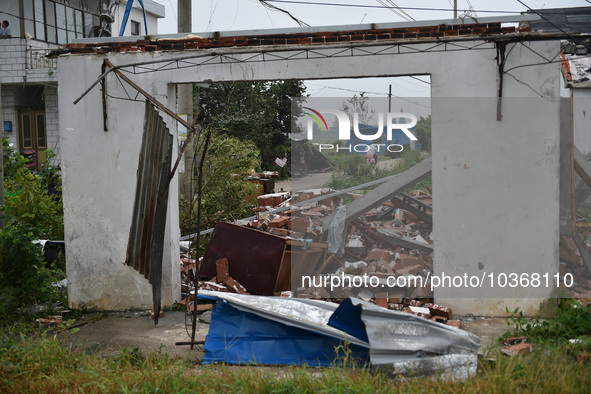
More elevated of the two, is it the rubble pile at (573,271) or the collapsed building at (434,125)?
the collapsed building at (434,125)

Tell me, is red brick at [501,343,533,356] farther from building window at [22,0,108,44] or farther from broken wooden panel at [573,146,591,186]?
building window at [22,0,108,44]

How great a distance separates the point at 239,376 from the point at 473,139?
4.31 metres

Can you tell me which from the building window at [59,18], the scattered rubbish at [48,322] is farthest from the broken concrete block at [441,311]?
the building window at [59,18]

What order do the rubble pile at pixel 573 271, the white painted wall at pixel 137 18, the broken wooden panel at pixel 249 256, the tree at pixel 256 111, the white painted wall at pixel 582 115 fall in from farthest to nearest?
the white painted wall at pixel 137 18
the tree at pixel 256 111
the white painted wall at pixel 582 115
the broken wooden panel at pixel 249 256
the rubble pile at pixel 573 271

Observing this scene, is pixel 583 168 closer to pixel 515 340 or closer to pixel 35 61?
pixel 515 340

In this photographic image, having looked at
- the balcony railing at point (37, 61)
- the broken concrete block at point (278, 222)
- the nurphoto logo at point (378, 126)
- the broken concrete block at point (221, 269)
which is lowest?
the broken concrete block at point (221, 269)

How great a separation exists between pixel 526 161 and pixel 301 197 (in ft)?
23.3

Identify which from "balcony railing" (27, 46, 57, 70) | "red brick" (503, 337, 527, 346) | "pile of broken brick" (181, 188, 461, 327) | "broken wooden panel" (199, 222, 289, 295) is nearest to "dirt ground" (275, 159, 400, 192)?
"pile of broken brick" (181, 188, 461, 327)

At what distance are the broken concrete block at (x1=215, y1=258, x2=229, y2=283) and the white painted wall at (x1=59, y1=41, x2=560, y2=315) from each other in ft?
5.69

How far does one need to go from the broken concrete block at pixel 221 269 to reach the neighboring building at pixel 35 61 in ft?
37.4

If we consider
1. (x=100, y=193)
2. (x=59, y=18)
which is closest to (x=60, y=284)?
(x=100, y=193)

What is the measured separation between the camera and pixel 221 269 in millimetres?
9273

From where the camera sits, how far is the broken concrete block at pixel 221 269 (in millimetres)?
9227

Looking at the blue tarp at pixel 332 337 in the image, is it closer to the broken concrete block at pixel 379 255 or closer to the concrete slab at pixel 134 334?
the concrete slab at pixel 134 334
